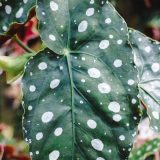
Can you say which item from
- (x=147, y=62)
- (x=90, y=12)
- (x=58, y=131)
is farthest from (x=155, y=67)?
(x=58, y=131)

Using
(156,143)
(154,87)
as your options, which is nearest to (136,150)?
(156,143)

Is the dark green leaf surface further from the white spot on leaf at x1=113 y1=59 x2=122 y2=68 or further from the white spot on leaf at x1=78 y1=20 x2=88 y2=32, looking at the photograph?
the white spot on leaf at x1=113 y1=59 x2=122 y2=68

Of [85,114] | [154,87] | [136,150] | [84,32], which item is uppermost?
[84,32]

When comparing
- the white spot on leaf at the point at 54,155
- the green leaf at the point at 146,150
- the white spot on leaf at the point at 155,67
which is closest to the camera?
the white spot on leaf at the point at 54,155

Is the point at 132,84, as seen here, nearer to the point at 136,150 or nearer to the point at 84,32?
the point at 84,32

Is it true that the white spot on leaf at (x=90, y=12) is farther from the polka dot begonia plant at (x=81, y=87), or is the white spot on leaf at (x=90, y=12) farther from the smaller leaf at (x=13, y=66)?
the smaller leaf at (x=13, y=66)

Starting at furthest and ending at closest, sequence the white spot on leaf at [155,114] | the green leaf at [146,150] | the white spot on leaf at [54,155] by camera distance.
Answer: the green leaf at [146,150]
the white spot on leaf at [155,114]
the white spot on leaf at [54,155]

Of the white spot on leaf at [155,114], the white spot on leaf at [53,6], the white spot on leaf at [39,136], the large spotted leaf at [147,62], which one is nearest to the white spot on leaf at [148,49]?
the large spotted leaf at [147,62]

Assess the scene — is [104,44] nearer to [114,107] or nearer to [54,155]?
[114,107]

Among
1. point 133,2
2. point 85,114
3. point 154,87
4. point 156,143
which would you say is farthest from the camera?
point 133,2
